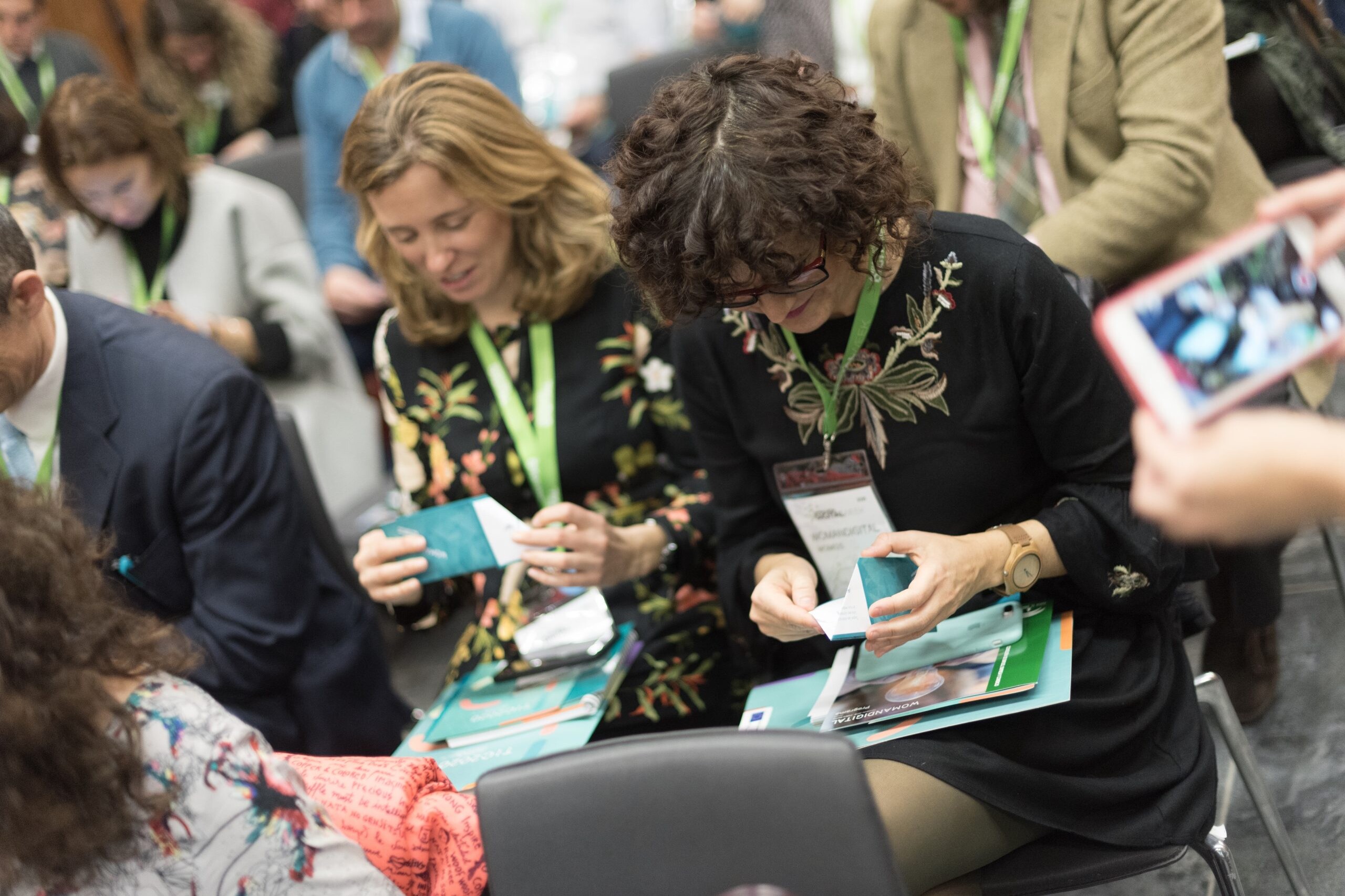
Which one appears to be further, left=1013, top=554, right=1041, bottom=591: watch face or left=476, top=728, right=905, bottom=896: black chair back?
left=1013, top=554, right=1041, bottom=591: watch face

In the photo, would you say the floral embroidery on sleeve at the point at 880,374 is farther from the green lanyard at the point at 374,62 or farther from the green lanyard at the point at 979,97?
the green lanyard at the point at 374,62

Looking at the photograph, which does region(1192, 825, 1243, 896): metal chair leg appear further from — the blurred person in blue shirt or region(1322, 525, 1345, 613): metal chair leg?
the blurred person in blue shirt

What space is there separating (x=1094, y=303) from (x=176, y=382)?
1.47 m

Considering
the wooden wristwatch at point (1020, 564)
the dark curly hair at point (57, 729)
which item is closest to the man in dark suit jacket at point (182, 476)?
the dark curly hair at point (57, 729)

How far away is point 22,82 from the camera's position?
394cm

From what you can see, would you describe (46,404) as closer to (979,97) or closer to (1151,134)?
(979,97)

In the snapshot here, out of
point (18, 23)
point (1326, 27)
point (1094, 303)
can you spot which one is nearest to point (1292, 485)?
point (1094, 303)

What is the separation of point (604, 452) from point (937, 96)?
3.16 ft

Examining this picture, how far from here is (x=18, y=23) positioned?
12.5ft

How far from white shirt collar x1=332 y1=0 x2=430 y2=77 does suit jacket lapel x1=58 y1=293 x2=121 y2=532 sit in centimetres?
214

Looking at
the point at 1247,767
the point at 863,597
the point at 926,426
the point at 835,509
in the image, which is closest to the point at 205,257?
the point at 835,509

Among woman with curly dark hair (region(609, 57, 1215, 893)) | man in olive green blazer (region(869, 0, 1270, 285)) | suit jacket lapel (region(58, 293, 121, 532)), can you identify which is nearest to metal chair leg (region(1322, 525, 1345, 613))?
man in olive green blazer (region(869, 0, 1270, 285))

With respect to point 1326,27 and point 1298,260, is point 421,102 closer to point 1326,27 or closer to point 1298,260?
point 1298,260

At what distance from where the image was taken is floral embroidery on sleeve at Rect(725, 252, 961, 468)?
1543 millimetres
